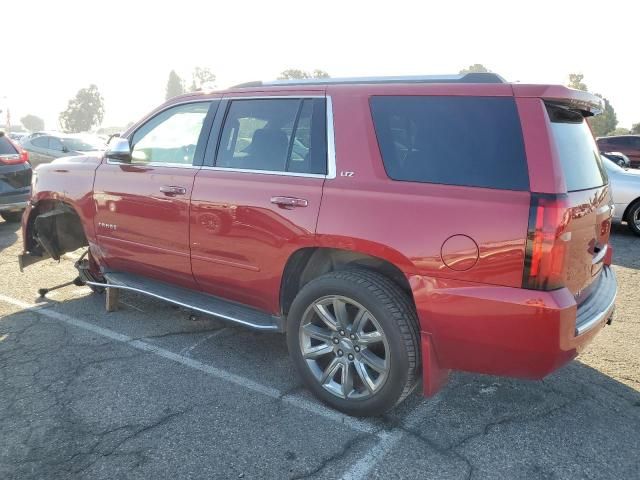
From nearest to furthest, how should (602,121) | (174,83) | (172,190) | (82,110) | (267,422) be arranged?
(267,422), (172,190), (602,121), (82,110), (174,83)

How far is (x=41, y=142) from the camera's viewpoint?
14.4 meters

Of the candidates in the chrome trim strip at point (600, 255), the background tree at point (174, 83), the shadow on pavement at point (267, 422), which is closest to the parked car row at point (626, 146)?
the chrome trim strip at point (600, 255)

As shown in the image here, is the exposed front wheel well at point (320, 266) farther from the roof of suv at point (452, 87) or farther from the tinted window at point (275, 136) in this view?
the roof of suv at point (452, 87)

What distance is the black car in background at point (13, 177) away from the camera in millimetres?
7703

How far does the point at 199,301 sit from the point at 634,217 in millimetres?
7688

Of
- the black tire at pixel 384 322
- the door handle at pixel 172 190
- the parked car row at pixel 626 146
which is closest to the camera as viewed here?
the black tire at pixel 384 322

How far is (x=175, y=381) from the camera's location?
11.4 feet

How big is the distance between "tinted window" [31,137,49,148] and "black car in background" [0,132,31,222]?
6871 millimetres

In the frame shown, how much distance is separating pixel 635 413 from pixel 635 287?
308 centimetres

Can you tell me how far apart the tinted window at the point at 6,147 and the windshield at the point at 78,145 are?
6.36 metres

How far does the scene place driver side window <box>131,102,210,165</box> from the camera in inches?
154

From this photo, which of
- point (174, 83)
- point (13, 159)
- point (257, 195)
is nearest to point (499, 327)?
point (257, 195)

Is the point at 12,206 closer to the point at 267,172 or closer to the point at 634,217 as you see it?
Result: the point at 267,172

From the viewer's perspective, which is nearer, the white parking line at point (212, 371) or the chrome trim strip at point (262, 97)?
the white parking line at point (212, 371)
